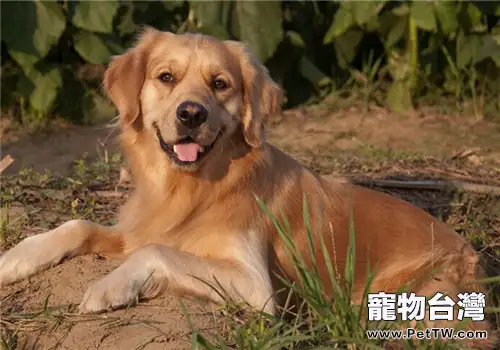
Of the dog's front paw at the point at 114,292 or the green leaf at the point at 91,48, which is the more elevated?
the dog's front paw at the point at 114,292

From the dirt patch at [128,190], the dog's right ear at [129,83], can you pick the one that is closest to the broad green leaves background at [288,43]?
the dirt patch at [128,190]

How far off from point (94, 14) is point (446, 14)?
3.35 m

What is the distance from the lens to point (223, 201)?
13.3ft

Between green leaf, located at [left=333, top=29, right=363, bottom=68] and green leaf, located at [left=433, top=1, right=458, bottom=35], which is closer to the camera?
green leaf, located at [left=433, top=1, right=458, bottom=35]

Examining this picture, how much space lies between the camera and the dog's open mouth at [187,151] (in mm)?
3965

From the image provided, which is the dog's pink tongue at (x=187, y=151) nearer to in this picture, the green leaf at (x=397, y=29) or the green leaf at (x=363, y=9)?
the green leaf at (x=363, y=9)

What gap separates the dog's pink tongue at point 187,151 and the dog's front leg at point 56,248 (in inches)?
23.5

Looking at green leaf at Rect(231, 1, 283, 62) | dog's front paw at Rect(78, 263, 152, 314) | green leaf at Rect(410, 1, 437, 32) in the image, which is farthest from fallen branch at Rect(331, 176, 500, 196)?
green leaf at Rect(231, 1, 283, 62)

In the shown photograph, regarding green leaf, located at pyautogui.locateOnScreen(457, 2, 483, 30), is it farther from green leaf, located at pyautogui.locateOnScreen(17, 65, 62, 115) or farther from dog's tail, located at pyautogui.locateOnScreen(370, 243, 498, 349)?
dog's tail, located at pyautogui.locateOnScreen(370, 243, 498, 349)

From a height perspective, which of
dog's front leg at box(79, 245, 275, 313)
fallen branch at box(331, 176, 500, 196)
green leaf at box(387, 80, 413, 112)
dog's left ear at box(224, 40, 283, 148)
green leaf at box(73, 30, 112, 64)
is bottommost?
green leaf at box(387, 80, 413, 112)

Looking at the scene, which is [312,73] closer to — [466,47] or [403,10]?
[403,10]

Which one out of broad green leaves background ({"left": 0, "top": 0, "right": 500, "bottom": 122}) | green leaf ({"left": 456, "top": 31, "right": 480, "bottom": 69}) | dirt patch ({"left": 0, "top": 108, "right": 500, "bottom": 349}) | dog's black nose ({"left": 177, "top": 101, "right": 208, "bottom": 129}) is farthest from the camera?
green leaf ({"left": 456, "top": 31, "right": 480, "bottom": 69})

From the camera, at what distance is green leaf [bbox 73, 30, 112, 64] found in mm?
8250

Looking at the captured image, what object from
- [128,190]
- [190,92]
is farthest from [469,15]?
[190,92]
